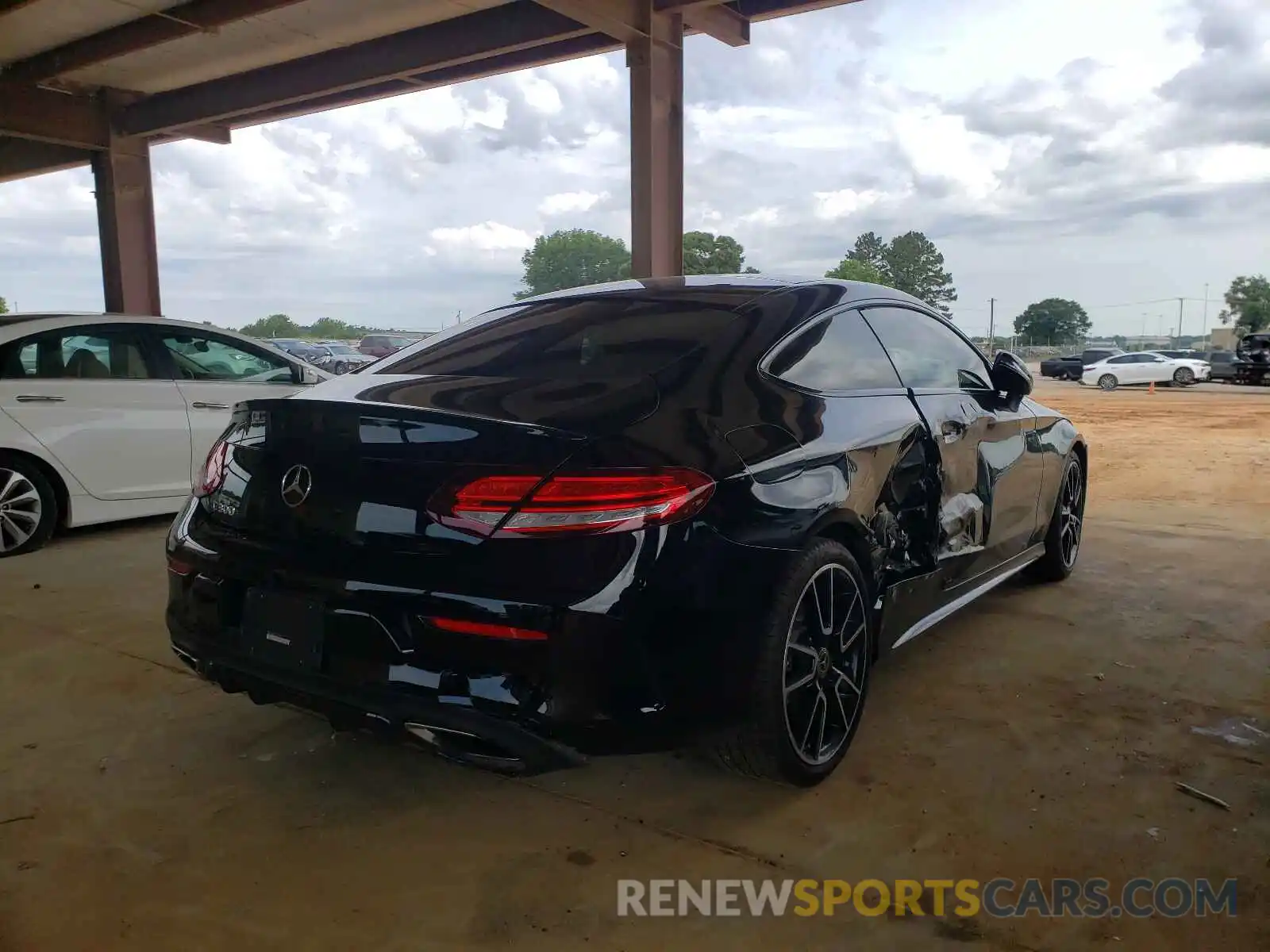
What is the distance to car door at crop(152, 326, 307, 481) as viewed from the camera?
5805 mm

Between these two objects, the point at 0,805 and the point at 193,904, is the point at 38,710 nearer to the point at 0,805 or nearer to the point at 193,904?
the point at 0,805

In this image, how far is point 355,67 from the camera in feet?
35.7

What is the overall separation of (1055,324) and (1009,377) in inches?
2473

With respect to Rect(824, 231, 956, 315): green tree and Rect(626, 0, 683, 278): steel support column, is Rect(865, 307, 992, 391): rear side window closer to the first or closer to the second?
Rect(626, 0, 683, 278): steel support column

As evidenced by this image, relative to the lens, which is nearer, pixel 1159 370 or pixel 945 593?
pixel 945 593

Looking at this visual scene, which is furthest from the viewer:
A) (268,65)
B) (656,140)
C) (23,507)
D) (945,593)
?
(268,65)

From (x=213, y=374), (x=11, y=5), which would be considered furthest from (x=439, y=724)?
(x=11, y=5)

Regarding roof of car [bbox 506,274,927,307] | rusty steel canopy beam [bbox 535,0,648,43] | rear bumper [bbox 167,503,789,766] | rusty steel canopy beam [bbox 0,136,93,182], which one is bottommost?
rear bumper [bbox 167,503,789,766]

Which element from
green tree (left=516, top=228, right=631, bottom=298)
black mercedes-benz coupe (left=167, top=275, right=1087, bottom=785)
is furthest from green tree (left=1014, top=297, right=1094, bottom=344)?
black mercedes-benz coupe (left=167, top=275, right=1087, bottom=785)

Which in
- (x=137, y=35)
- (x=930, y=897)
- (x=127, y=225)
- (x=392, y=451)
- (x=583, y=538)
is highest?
(x=137, y=35)

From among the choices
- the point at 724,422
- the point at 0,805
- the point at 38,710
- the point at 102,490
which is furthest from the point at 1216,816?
the point at 102,490

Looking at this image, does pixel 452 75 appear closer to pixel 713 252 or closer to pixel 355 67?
pixel 355 67

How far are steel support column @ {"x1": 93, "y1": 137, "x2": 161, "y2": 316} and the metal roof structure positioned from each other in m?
0.02

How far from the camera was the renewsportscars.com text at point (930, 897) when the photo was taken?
197 centimetres
